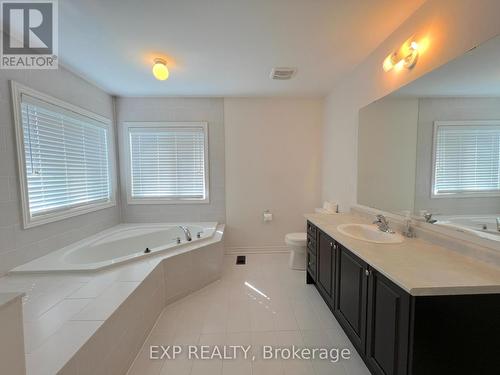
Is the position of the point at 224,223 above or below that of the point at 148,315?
above

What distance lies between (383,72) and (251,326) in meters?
2.50

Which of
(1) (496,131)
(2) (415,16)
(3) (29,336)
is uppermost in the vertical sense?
(2) (415,16)

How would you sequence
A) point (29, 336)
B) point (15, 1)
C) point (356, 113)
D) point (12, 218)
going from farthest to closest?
point (356, 113)
point (12, 218)
point (15, 1)
point (29, 336)

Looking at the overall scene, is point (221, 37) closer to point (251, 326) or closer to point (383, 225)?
point (383, 225)

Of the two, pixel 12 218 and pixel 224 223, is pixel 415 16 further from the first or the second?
pixel 12 218

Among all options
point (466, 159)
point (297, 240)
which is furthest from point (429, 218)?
point (297, 240)

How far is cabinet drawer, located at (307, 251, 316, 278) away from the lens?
2.38 metres

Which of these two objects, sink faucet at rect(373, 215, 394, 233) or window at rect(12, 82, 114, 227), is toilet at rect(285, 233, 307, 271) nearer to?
sink faucet at rect(373, 215, 394, 233)

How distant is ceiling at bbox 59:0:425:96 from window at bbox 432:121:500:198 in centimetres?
92

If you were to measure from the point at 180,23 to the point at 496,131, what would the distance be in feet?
7.26

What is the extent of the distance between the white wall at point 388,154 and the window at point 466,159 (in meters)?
0.18

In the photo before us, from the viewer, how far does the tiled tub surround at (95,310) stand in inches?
43.0

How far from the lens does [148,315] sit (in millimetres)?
1843

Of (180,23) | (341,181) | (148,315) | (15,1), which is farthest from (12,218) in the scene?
(341,181)
